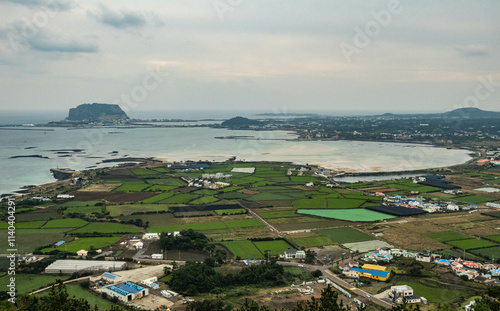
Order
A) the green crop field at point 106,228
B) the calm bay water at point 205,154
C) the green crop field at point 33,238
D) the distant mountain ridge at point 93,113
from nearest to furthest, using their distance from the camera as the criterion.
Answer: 1. the green crop field at point 33,238
2. the green crop field at point 106,228
3. the calm bay water at point 205,154
4. the distant mountain ridge at point 93,113

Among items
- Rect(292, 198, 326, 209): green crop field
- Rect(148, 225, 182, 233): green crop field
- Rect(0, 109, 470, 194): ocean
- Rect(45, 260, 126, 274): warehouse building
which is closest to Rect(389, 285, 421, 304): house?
Rect(45, 260, 126, 274): warehouse building

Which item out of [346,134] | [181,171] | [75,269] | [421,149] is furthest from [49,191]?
[346,134]

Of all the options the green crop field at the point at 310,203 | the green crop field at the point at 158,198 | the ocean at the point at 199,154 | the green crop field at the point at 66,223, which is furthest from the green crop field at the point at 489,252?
the ocean at the point at 199,154

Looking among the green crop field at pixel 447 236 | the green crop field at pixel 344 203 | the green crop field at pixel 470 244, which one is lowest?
the green crop field at pixel 470 244

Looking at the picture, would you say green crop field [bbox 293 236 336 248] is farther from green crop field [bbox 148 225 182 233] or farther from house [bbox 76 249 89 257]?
house [bbox 76 249 89 257]

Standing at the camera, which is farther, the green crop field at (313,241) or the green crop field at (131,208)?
the green crop field at (131,208)

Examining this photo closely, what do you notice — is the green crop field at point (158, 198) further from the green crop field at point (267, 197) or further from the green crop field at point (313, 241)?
the green crop field at point (313, 241)

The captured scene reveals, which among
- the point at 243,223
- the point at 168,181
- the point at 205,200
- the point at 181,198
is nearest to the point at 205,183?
the point at 168,181
